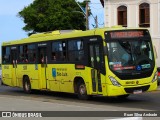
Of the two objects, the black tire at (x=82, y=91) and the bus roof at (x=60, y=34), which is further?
the black tire at (x=82, y=91)

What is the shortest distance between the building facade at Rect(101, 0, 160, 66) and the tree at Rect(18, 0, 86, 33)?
22.1m

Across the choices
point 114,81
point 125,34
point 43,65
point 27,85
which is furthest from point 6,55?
point 114,81

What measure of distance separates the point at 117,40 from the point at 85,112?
4.92 meters

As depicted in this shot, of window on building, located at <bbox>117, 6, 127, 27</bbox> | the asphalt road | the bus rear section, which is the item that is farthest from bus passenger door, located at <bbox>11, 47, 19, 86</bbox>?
window on building, located at <bbox>117, 6, 127, 27</bbox>

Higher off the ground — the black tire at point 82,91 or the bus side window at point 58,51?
the bus side window at point 58,51

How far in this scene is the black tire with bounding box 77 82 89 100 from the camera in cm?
2022

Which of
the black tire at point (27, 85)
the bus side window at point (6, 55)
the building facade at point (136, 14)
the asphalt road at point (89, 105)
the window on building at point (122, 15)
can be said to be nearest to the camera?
the asphalt road at point (89, 105)

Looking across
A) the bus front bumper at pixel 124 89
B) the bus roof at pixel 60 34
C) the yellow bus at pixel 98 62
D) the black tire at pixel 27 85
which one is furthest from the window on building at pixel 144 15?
the bus front bumper at pixel 124 89

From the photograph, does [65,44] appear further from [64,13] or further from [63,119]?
[64,13]

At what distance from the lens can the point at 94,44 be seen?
63.6 ft

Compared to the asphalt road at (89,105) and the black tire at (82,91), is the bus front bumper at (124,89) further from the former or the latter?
the black tire at (82,91)

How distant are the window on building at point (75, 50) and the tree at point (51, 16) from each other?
153 ft

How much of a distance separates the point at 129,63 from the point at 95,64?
139 centimetres

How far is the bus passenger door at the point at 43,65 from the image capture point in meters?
23.4
